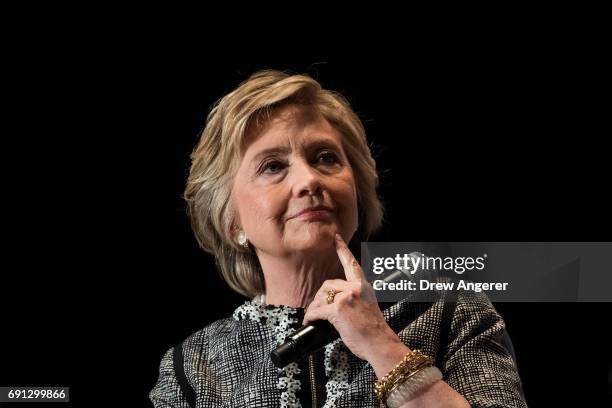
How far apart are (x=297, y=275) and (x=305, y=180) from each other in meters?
0.25

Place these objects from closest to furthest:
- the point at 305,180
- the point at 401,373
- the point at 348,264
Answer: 1. the point at 401,373
2. the point at 348,264
3. the point at 305,180

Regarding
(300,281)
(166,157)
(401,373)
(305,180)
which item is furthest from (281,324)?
(166,157)

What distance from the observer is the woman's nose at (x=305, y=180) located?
1957 millimetres

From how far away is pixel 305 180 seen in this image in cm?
196

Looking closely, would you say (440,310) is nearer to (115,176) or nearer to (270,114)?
(270,114)

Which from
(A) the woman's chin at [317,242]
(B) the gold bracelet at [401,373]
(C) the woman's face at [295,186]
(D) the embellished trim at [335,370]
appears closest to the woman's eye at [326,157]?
(C) the woman's face at [295,186]

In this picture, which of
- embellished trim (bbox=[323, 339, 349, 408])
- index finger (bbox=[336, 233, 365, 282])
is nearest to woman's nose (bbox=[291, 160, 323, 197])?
index finger (bbox=[336, 233, 365, 282])

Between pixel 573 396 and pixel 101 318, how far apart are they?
1273 millimetres

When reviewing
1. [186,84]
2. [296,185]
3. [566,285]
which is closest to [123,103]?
[186,84]

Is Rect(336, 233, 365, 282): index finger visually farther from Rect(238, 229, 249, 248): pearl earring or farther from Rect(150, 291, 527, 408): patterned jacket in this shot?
Rect(238, 229, 249, 248): pearl earring

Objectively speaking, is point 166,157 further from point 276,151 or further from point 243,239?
point 276,151

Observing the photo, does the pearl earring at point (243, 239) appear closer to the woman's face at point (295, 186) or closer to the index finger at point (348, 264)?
the woman's face at point (295, 186)

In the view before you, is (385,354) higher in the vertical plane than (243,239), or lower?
lower

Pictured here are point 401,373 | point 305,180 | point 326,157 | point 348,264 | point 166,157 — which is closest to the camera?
Result: point 401,373
